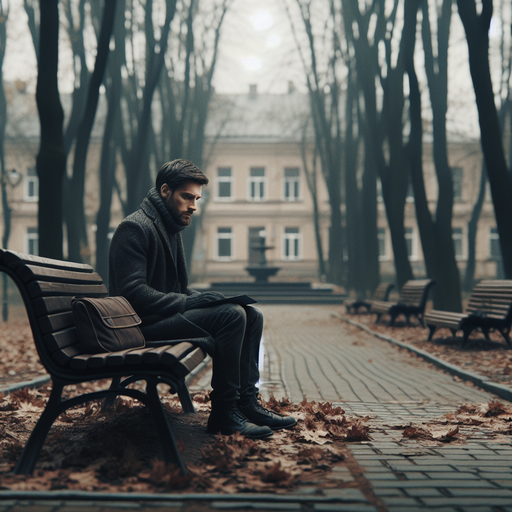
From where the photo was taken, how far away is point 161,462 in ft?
11.0

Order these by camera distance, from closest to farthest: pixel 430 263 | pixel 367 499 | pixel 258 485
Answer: pixel 367 499 < pixel 258 485 < pixel 430 263

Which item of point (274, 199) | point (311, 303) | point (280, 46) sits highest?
point (280, 46)

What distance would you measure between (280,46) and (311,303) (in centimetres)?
964

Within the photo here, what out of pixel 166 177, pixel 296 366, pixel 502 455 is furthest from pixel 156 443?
pixel 296 366

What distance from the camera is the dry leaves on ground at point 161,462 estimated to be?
3256 mm

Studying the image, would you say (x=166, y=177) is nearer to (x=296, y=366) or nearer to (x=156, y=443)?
(x=156, y=443)

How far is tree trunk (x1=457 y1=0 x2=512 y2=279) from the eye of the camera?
10750 mm

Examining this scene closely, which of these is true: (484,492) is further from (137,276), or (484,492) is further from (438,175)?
(438,175)

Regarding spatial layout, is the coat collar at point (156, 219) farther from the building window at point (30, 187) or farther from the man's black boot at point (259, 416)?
the building window at point (30, 187)

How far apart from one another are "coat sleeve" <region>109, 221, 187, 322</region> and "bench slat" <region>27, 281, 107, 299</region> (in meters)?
0.23

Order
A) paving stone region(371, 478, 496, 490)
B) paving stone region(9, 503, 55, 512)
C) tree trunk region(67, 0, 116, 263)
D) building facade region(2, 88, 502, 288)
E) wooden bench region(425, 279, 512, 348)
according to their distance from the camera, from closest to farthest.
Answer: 1. paving stone region(9, 503, 55, 512)
2. paving stone region(371, 478, 496, 490)
3. wooden bench region(425, 279, 512, 348)
4. tree trunk region(67, 0, 116, 263)
5. building facade region(2, 88, 502, 288)

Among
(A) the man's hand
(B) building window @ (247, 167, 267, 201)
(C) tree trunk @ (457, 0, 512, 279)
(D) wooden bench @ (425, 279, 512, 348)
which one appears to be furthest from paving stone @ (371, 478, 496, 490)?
(B) building window @ (247, 167, 267, 201)

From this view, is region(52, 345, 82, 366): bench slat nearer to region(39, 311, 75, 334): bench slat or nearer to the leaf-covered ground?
region(39, 311, 75, 334): bench slat

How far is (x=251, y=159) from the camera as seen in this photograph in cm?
4900
